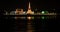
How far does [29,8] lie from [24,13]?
8.30 ft

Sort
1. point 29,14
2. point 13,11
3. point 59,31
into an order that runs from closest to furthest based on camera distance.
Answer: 1. point 59,31
2. point 29,14
3. point 13,11

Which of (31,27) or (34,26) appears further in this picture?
(34,26)

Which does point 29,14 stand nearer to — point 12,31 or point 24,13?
point 24,13

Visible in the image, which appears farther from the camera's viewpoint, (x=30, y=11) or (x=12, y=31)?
(x=30, y=11)

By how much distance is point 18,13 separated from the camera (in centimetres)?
8819

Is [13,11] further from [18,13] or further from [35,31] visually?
[35,31]

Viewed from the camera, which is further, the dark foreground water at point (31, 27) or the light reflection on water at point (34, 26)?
the light reflection on water at point (34, 26)

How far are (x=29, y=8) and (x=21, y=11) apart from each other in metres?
2.97

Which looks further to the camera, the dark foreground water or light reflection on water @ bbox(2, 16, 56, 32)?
light reflection on water @ bbox(2, 16, 56, 32)

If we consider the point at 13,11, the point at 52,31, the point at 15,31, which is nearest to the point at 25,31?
the point at 15,31

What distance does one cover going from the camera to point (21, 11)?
90438 mm

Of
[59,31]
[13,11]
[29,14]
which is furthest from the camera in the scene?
[13,11]

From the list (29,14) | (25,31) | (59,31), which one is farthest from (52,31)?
(29,14)

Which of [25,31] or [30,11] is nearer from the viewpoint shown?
[25,31]
